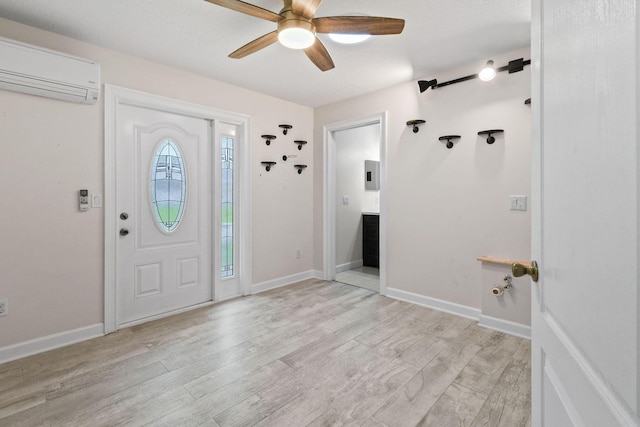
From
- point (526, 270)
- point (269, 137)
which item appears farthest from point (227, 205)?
point (526, 270)

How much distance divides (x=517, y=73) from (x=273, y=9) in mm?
2077

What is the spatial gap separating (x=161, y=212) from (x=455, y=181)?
2921 millimetres

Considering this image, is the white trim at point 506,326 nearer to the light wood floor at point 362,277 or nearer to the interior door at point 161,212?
the light wood floor at point 362,277

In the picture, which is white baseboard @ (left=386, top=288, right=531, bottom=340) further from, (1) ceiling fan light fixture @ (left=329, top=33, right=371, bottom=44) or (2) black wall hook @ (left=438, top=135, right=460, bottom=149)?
(1) ceiling fan light fixture @ (left=329, top=33, right=371, bottom=44)

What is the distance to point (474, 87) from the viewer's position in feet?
9.50

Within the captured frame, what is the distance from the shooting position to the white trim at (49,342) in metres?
2.23

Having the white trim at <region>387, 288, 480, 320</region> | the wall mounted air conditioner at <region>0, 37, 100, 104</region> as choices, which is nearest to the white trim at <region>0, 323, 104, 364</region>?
the wall mounted air conditioner at <region>0, 37, 100, 104</region>

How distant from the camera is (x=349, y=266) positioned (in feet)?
16.4

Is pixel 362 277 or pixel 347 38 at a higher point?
pixel 347 38

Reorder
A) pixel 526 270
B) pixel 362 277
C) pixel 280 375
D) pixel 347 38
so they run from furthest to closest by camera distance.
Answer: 1. pixel 362 277
2. pixel 347 38
3. pixel 280 375
4. pixel 526 270

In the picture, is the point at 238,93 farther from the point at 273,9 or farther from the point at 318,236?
the point at 318,236

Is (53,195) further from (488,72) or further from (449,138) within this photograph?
(488,72)

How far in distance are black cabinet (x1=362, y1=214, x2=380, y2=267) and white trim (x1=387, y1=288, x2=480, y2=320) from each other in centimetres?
147

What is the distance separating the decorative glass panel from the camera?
3502mm
